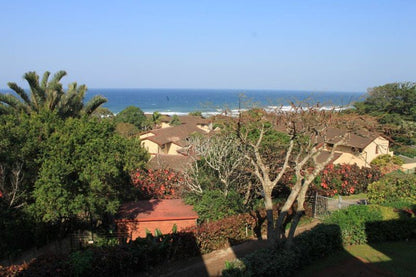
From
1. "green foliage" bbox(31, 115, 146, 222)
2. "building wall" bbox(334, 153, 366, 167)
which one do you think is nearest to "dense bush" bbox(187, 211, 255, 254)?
"green foliage" bbox(31, 115, 146, 222)

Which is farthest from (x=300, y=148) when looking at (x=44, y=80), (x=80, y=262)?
(x=44, y=80)

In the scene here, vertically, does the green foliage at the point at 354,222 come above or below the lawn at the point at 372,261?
above

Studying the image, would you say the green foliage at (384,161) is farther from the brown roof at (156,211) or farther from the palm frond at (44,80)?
the palm frond at (44,80)

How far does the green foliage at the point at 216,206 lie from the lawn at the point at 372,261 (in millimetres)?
5365

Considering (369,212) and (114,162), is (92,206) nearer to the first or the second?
(114,162)

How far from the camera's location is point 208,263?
42.3ft

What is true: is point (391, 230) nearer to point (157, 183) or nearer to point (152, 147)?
point (157, 183)

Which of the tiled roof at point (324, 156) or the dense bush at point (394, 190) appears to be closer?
the dense bush at point (394, 190)

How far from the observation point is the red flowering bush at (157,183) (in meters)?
21.7

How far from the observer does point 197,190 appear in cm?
1867

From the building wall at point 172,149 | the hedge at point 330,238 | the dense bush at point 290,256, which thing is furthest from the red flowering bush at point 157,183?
the building wall at point 172,149

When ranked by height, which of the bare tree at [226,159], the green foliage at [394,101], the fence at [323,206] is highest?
the green foliage at [394,101]

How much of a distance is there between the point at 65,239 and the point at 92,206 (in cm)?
404

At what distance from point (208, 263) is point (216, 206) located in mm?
3285
